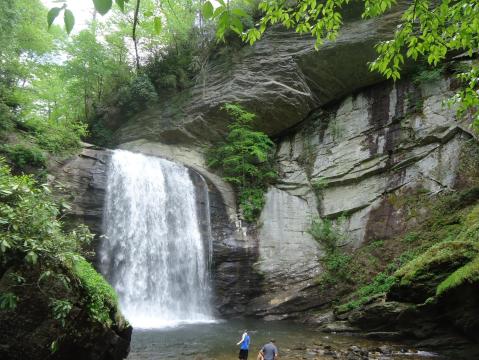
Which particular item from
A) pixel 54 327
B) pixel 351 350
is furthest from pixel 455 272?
pixel 54 327

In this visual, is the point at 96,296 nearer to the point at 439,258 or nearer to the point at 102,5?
the point at 102,5

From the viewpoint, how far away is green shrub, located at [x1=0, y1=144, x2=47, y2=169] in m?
12.8

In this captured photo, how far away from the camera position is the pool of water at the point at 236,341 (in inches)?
344

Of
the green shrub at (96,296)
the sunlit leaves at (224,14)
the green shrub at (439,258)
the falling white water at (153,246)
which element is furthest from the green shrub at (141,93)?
the sunlit leaves at (224,14)

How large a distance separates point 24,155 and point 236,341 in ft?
31.4

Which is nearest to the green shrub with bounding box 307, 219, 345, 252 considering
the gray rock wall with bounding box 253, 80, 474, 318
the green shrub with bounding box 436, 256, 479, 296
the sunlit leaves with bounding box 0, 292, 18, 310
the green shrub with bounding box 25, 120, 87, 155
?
the gray rock wall with bounding box 253, 80, 474, 318

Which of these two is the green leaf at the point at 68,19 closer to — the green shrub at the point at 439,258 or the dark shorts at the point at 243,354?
the dark shorts at the point at 243,354

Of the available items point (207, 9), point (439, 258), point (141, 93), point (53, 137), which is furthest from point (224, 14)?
point (141, 93)

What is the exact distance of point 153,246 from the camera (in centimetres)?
1481

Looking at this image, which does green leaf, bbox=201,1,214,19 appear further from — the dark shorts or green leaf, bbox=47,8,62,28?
the dark shorts

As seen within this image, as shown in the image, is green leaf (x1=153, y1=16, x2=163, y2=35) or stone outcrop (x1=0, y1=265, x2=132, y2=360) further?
stone outcrop (x1=0, y1=265, x2=132, y2=360)

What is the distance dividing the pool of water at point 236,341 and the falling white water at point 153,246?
175cm

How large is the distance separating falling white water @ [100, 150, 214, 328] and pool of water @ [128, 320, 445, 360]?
1753 millimetres

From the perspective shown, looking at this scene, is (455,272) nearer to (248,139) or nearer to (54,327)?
(54,327)
